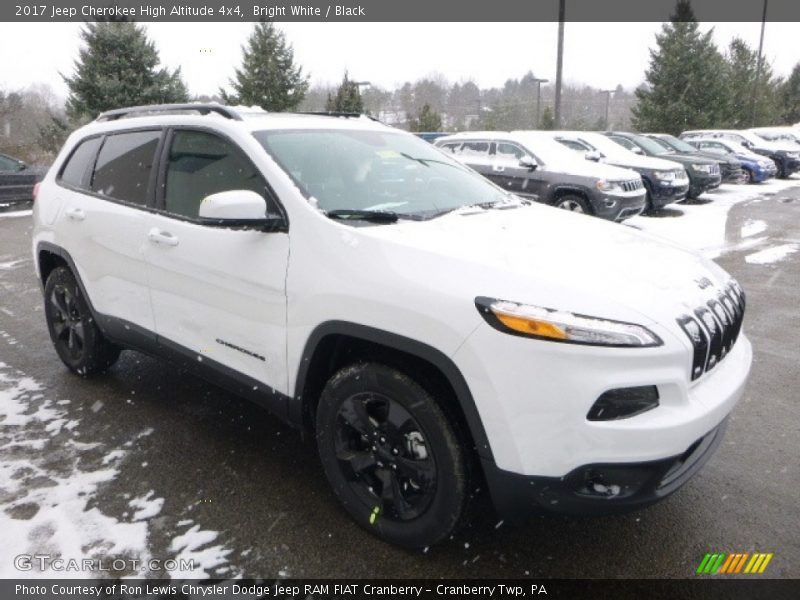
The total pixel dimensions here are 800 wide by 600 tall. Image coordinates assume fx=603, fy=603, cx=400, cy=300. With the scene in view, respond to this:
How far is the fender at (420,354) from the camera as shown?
2090mm

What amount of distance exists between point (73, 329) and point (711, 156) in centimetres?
1827

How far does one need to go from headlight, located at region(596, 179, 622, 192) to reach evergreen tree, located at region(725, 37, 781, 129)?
3487 cm

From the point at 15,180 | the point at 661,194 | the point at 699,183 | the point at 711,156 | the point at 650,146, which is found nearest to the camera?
the point at 661,194

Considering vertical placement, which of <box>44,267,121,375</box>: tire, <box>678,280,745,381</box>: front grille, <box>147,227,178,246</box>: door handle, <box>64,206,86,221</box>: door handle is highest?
<box>64,206,86,221</box>: door handle

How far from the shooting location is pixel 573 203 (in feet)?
31.9

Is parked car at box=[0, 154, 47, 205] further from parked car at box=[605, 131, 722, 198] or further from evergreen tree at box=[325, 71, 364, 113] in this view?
evergreen tree at box=[325, 71, 364, 113]

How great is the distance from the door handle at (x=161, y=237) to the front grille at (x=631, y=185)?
829 cm

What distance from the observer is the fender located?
2.09 metres

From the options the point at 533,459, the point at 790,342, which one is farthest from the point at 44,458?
the point at 790,342

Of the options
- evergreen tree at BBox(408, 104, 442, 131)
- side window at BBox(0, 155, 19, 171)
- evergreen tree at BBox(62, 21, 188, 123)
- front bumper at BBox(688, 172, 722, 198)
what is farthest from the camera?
evergreen tree at BBox(408, 104, 442, 131)

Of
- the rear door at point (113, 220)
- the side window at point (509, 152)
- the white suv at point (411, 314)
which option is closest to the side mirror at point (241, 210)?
the white suv at point (411, 314)

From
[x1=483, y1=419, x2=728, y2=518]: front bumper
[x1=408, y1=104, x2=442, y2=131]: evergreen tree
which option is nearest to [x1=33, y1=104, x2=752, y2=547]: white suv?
[x1=483, y1=419, x2=728, y2=518]: front bumper

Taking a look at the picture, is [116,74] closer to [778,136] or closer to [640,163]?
[640,163]

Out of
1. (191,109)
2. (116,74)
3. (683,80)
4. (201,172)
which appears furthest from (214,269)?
(683,80)
